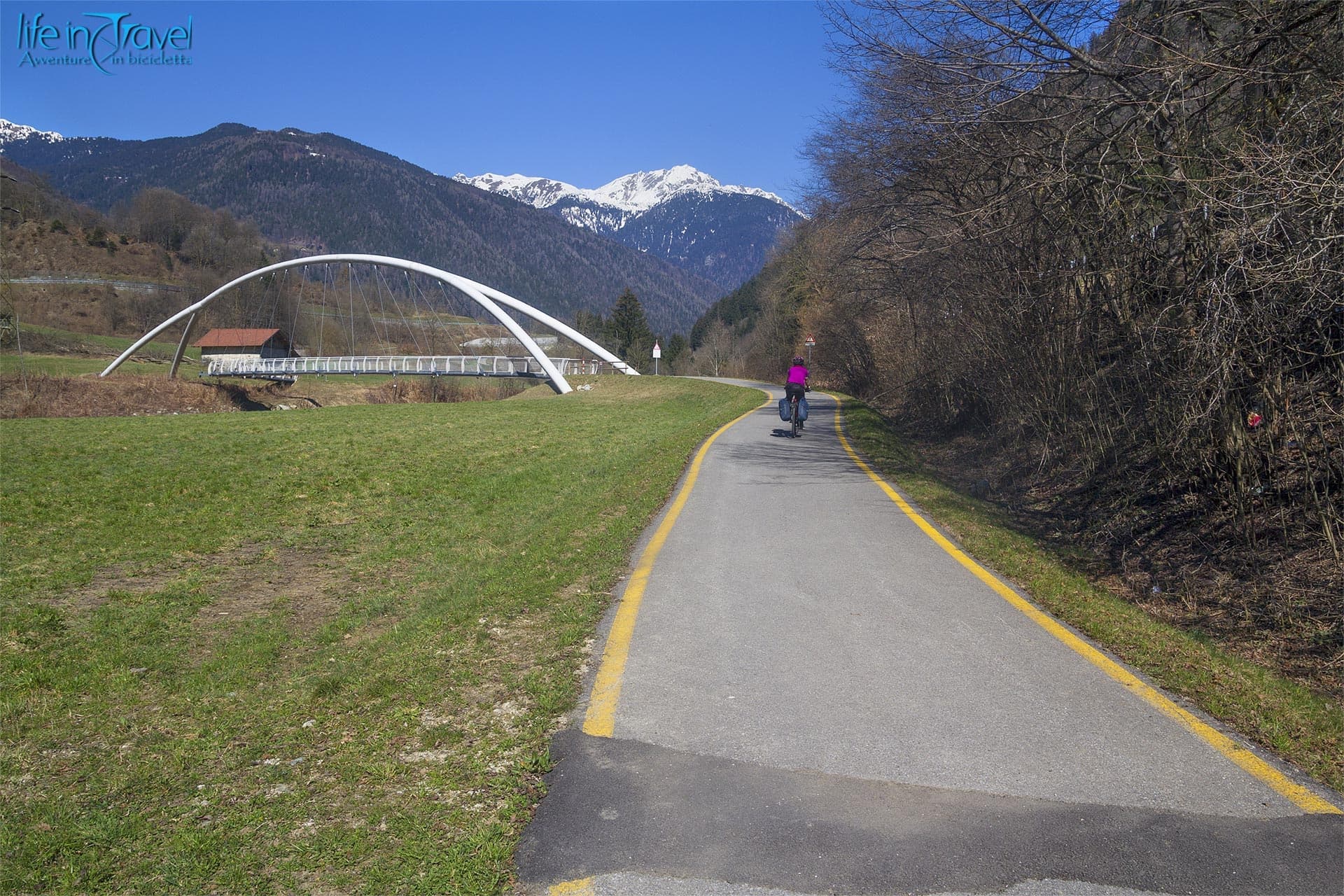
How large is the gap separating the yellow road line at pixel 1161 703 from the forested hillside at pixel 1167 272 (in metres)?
1.29

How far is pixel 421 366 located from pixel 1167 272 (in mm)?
45367

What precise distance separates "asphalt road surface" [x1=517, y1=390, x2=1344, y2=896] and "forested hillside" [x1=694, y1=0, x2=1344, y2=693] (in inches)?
79.5

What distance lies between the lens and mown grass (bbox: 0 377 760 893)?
313 centimetres

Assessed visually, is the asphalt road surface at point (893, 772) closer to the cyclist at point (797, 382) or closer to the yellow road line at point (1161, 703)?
the yellow road line at point (1161, 703)

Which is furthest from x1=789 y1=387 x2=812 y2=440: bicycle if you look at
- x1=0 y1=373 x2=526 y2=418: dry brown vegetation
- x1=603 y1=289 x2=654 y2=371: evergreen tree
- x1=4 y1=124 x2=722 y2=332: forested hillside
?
x1=4 y1=124 x2=722 y2=332: forested hillside

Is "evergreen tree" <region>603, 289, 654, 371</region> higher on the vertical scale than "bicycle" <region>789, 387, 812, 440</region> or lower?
higher

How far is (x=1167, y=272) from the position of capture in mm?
8133

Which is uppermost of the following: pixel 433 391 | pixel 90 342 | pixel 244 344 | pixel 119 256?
pixel 119 256

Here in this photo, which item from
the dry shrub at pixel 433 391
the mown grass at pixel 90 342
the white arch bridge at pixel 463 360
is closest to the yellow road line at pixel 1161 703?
the white arch bridge at pixel 463 360

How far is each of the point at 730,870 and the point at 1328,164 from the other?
20.2 feet

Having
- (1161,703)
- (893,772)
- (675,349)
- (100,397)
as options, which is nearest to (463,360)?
(100,397)

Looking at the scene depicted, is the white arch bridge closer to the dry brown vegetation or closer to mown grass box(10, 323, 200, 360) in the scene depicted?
the dry brown vegetation

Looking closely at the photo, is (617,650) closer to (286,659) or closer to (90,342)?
(286,659)

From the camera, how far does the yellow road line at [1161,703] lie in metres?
3.48
